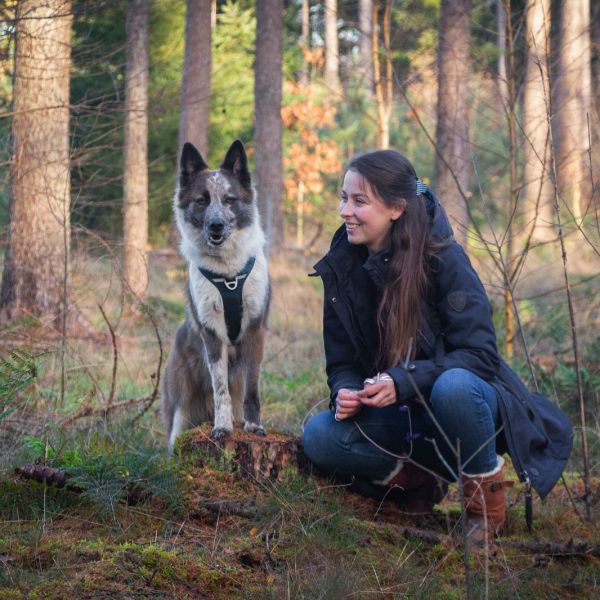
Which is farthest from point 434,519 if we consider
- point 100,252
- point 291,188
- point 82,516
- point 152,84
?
point 291,188

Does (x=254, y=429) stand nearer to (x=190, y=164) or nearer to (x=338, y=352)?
(x=338, y=352)

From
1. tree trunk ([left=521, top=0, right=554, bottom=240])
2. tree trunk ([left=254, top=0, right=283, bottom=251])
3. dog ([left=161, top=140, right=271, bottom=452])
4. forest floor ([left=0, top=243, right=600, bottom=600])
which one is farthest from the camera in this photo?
tree trunk ([left=254, top=0, right=283, bottom=251])

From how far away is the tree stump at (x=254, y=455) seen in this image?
4008mm

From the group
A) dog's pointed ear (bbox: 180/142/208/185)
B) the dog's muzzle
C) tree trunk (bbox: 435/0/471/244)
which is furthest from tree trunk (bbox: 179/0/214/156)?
the dog's muzzle

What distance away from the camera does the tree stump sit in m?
4.01

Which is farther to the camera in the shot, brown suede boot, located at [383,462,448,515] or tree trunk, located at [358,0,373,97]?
tree trunk, located at [358,0,373,97]

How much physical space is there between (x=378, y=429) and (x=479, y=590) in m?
0.98

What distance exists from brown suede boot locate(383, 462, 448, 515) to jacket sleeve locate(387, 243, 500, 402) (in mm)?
506

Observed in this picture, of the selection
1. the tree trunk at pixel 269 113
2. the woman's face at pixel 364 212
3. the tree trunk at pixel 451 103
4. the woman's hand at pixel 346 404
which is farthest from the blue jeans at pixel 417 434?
the tree trunk at pixel 269 113

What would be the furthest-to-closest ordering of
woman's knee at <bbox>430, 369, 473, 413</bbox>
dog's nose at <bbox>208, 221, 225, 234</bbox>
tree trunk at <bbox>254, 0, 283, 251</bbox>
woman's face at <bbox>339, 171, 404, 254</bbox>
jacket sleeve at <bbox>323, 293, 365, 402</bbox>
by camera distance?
1. tree trunk at <bbox>254, 0, 283, 251</bbox>
2. dog's nose at <bbox>208, 221, 225, 234</bbox>
3. jacket sleeve at <bbox>323, 293, 365, 402</bbox>
4. woman's face at <bbox>339, 171, 404, 254</bbox>
5. woman's knee at <bbox>430, 369, 473, 413</bbox>

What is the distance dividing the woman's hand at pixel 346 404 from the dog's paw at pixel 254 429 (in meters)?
0.74

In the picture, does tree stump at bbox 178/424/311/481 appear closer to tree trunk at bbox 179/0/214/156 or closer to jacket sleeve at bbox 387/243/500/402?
jacket sleeve at bbox 387/243/500/402

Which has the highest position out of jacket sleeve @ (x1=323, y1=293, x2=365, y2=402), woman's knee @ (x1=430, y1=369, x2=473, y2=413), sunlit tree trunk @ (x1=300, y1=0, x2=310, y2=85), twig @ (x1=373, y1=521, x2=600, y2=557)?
sunlit tree trunk @ (x1=300, y1=0, x2=310, y2=85)

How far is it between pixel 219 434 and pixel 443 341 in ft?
4.45
